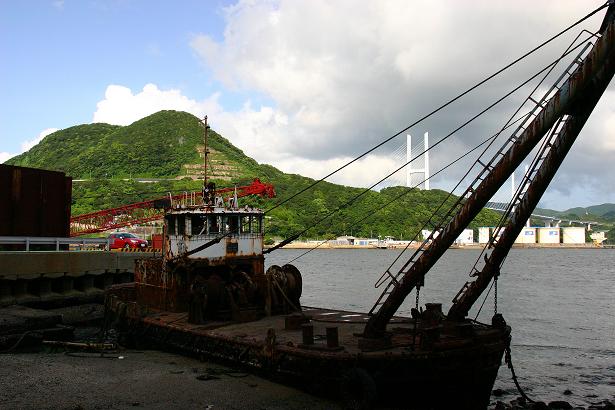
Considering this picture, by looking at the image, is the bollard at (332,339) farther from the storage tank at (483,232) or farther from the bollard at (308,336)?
the storage tank at (483,232)

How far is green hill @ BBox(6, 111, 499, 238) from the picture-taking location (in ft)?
418

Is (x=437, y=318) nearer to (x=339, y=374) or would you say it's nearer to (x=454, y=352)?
(x=454, y=352)

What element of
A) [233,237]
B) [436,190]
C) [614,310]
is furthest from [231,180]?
[233,237]

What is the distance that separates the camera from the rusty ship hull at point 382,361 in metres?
10.8

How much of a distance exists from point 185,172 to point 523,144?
441 ft

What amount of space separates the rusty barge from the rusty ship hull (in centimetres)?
2

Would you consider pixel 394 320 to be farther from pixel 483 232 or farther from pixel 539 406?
pixel 483 232

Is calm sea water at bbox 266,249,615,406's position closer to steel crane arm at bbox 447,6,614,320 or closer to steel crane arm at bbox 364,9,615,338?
steel crane arm at bbox 447,6,614,320

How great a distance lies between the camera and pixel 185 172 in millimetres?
139375

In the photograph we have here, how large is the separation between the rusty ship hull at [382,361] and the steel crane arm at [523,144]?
1055mm

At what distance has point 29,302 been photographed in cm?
2364

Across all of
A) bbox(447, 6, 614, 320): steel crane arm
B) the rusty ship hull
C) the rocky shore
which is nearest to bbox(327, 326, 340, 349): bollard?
the rusty ship hull

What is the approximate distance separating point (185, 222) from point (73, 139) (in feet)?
573

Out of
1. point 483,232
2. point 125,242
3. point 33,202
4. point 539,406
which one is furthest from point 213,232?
point 483,232
